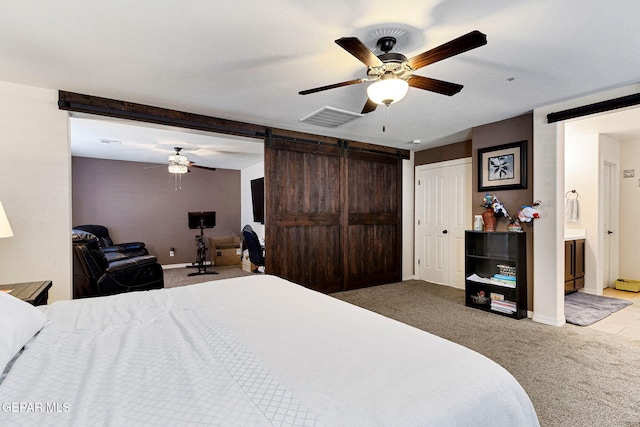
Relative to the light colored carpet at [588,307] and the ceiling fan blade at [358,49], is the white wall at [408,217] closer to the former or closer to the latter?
the light colored carpet at [588,307]

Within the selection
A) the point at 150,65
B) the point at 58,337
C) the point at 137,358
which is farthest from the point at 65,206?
the point at 137,358

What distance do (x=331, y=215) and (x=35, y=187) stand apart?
3432 millimetres

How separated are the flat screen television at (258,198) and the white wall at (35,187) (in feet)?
12.6

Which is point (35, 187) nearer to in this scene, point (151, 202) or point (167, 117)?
point (167, 117)

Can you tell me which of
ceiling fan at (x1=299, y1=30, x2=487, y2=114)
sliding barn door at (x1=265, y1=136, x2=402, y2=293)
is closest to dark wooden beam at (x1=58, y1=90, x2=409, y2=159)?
sliding barn door at (x1=265, y1=136, x2=402, y2=293)

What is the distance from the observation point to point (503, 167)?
3.89m

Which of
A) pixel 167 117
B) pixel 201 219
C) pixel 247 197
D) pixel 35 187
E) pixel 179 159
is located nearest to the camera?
pixel 35 187

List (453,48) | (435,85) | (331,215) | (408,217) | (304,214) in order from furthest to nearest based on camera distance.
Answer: (408,217) < (331,215) < (304,214) < (435,85) < (453,48)

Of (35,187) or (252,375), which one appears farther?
(35,187)

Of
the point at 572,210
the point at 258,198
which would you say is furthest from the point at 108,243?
the point at 572,210

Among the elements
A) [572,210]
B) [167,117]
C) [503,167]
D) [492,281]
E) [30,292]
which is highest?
[167,117]

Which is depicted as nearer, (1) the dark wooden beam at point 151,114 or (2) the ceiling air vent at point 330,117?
(1) the dark wooden beam at point 151,114

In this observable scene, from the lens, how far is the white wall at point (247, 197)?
23.9 feet

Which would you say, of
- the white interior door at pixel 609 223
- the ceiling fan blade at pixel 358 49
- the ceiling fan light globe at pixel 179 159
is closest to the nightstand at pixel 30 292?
the ceiling fan blade at pixel 358 49
